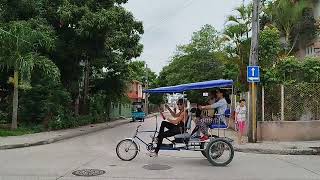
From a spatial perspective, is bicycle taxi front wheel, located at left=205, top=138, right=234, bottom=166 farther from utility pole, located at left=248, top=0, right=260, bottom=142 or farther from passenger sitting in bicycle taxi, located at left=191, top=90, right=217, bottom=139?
utility pole, located at left=248, top=0, right=260, bottom=142

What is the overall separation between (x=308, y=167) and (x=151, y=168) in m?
4.09

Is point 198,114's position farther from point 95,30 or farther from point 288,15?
point 288,15

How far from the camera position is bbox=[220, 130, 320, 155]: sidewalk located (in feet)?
49.8

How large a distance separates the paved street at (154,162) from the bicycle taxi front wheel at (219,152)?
0.24 m

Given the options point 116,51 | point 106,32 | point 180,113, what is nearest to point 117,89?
point 116,51

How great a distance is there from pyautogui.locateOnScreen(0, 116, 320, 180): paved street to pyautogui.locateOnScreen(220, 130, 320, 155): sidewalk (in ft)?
2.61

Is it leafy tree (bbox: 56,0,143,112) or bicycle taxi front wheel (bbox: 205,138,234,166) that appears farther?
leafy tree (bbox: 56,0,143,112)

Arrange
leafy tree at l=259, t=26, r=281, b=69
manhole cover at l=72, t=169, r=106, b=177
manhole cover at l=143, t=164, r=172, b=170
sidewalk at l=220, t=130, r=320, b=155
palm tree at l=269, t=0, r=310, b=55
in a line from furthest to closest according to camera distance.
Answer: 1. palm tree at l=269, t=0, r=310, b=55
2. leafy tree at l=259, t=26, r=281, b=69
3. sidewalk at l=220, t=130, r=320, b=155
4. manhole cover at l=143, t=164, r=172, b=170
5. manhole cover at l=72, t=169, r=106, b=177

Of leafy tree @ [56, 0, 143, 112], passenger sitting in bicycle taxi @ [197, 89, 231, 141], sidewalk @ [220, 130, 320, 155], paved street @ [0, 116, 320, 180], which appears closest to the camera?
paved street @ [0, 116, 320, 180]

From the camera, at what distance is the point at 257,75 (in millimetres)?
17219

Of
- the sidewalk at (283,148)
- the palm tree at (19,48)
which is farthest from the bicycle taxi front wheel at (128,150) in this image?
the palm tree at (19,48)

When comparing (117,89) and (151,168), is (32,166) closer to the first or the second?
(151,168)

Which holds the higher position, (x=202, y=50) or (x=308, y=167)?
(x=202, y=50)

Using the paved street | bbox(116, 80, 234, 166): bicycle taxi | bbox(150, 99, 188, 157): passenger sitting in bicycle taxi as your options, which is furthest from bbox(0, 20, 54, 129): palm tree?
bbox(150, 99, 188, 157): passenger sitting in bicycle taxi
